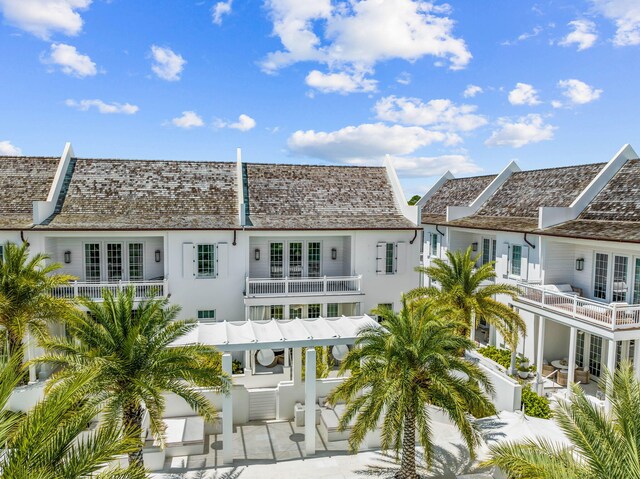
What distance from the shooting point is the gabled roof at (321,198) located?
24094mm

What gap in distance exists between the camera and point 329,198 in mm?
26000

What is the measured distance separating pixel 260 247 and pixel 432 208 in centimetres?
1830

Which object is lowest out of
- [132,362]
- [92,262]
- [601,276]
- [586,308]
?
[132,362]

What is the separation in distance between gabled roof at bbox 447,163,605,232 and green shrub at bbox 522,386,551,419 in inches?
353

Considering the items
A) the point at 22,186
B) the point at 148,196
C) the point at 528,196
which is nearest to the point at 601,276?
the point at 528,196

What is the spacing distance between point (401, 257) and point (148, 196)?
13927 millimetres

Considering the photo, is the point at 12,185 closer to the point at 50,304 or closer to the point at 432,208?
the point at 50,304

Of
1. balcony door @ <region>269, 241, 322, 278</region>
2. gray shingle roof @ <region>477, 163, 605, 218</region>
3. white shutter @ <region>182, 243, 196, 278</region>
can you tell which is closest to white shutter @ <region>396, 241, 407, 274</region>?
balcony door @ <region>269, 241, 322, 278</region>

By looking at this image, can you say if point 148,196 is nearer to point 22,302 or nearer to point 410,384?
point 22,302

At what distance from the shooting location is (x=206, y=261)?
22812 mm

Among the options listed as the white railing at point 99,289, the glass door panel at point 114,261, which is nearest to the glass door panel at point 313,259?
the white railing at point 99,289

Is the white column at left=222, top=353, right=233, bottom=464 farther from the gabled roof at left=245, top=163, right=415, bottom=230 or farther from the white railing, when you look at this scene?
the gabled roof at left=245, top=163, right=415, bottom=230

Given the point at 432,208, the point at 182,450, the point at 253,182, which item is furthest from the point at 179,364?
→ the point at 432,208

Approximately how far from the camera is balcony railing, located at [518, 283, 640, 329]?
55.5 ft
